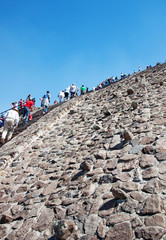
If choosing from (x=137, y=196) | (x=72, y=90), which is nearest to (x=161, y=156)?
(x=137, y=196)

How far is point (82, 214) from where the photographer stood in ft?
10.3

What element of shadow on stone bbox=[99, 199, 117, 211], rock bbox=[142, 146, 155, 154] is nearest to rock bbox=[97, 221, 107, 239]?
shadow on stone bbox=[99, 199, 117, 211]

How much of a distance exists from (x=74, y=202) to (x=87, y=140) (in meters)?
2.72

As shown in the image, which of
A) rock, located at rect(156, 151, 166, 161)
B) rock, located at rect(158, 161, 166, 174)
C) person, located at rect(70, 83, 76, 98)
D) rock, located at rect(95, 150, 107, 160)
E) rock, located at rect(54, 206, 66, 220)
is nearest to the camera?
rock, located at rect(158, 161, 166, 174)

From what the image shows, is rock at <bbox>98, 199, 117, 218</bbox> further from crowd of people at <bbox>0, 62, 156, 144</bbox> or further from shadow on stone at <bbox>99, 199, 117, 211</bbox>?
crowd of people at <bbox>0, 62, 156, 144</bbox>

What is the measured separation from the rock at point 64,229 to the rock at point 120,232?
59cm

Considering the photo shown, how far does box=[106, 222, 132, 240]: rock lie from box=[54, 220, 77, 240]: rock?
590 mm

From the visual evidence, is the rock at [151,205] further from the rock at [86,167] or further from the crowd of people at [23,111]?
the crowd of people at [23,111]

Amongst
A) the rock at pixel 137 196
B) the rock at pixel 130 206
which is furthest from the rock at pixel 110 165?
the rock at pixel 130 206

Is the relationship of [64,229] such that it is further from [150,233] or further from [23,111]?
[23,111]

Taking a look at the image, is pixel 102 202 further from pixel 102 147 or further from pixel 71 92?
pixel 71 92

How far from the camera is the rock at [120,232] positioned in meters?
2.42

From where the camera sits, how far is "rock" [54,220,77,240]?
2.82 m

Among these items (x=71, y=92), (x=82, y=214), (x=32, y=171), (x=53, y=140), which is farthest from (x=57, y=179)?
(x=71, y=92)
